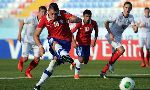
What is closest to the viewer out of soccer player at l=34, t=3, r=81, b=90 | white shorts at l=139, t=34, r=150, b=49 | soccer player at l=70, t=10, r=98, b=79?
soccer player at l=34, t=3, r=81, b=90

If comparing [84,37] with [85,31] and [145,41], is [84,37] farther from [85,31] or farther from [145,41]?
[145,41]

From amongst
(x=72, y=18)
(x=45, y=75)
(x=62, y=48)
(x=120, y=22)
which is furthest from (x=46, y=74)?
(x=120, y=22)

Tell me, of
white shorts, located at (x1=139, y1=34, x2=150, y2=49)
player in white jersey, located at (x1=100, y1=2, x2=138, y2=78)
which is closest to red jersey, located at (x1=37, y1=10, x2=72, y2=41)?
player in white jersey, located at (x1=100, y1=2, x2=138, y2=78)

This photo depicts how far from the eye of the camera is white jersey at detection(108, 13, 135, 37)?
16609 mm

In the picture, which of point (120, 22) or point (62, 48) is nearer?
point (62, 48)

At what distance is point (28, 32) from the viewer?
17812mm

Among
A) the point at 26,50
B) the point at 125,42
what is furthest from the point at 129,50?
the point at 26,50

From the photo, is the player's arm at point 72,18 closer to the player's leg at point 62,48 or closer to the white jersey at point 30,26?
the player's leg at point 62,48

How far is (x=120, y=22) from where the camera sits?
16797 mm

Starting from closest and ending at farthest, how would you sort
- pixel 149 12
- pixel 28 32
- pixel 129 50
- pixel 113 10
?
pixel 28 32 → pixel 149 12 → pixel 129 50 → pixel 113 10

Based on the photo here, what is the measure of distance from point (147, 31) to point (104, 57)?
5508mm

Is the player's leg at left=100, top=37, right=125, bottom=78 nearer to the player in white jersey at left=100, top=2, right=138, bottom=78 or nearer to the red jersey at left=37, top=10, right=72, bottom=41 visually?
the player in white jersey at left=100, top=2, right=138, bottom=78

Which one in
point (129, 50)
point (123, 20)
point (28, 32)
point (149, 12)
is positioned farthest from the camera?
point (129, 50)

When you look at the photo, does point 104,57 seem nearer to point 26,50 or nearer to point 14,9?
point 14,9
